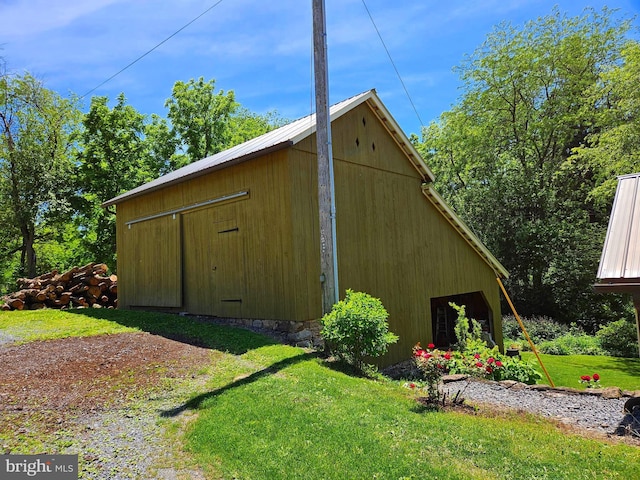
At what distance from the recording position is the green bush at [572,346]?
54.3 ft

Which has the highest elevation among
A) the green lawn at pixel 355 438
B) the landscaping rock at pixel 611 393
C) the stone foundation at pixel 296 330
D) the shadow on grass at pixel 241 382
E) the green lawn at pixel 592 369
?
the stone foundation at pixel 296 330

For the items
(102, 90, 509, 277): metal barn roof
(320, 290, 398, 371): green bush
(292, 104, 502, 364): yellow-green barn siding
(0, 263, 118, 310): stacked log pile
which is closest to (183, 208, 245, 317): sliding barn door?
(102, 90, 509, 277): metal barn roof

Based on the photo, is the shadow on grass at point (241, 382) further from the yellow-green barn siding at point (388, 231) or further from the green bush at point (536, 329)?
the green bush at point (536, 329)

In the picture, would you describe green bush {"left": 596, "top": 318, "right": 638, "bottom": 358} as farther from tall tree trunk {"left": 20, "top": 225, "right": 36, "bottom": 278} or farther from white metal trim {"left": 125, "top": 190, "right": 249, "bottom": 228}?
tall tree trunk {"left": 20, "top": 225, "right": 36, "bottom": 278}

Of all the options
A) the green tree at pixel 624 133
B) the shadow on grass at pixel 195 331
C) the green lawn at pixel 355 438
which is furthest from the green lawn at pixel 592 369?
the shadow on grass at pixel 195 331

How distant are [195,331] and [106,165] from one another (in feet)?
62.7

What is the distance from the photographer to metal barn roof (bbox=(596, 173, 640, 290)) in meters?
4.29

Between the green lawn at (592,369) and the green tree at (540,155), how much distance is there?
5.01 meters

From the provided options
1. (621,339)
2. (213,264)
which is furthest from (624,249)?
(621,339)

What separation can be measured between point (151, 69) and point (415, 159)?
299 inches

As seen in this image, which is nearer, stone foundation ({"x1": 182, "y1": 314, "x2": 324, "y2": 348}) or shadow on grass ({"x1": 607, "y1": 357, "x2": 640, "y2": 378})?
stone foundation ({"x1": 182, "y1": 314, "x2": 324, "y2": 348})

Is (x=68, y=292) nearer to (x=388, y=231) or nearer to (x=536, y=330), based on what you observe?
(x=388, y=231)

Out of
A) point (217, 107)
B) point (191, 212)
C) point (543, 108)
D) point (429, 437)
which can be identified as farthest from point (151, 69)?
point (543, 108)

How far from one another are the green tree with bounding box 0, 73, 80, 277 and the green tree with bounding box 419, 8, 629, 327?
2244 cm
